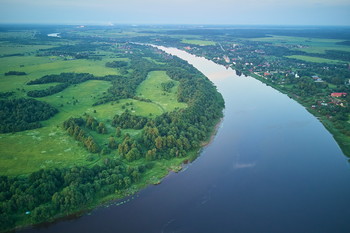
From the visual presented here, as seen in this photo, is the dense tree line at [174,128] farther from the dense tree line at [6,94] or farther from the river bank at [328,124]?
the dense tree line at [6,94]

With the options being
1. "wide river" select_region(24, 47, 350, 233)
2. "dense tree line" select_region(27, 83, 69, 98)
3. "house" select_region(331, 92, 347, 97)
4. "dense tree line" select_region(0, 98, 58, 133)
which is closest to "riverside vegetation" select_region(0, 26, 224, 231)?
"dense tree line" select_region(0, 98, 58, 133)

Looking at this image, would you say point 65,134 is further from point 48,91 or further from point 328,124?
point 328,124

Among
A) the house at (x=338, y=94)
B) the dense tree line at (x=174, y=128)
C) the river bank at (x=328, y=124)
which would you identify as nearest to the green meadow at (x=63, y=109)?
the dense tree line at (x=174, y=128)

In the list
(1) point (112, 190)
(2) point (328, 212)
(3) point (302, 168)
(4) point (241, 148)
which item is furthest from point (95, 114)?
(2) point (328, 212)

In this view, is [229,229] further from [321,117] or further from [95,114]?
[321,117]

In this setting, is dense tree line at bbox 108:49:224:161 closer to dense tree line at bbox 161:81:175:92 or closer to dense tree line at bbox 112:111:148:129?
dense tree line at bbox 112:111:148:129

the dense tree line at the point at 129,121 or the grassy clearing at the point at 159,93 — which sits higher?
the grassy clearing at the point at 159,93

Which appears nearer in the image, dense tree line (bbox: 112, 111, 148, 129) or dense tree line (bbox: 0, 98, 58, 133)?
dense tree line (bbox: 0, 98, 58, 133)
